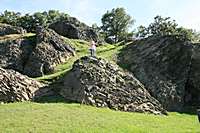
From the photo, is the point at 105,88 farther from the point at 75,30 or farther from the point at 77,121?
the point at 75,30

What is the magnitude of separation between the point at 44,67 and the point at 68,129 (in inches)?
840

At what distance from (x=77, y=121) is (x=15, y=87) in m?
10.3

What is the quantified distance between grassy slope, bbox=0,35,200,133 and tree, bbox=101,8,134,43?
81.5 metres

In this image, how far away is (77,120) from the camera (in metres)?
25.1

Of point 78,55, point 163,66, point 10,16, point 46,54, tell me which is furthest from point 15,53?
point 10,16

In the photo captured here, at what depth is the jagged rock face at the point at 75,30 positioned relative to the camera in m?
57.8

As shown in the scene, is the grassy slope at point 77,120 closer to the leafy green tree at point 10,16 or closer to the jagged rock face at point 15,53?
the jagged rock face at point 15,53

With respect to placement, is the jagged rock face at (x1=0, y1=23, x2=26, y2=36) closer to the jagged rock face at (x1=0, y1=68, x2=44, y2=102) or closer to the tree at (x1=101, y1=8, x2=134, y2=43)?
the jagged rock face at (x1=0, y1=68, x2=44, y2=102)

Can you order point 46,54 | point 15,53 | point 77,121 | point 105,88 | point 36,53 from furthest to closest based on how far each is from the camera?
point 15,53
point 46,54
point 36,53
point 105,88
point 77,121

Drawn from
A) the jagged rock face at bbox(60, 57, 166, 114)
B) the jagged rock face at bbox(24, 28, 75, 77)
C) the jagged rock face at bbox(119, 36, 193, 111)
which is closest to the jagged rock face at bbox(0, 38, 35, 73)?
the jagged rock face at bbox(24, 28, 75, 77)

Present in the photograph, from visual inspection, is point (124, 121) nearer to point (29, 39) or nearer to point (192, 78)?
point (192, 78)

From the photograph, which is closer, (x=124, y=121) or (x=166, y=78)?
(x=124, y=121)

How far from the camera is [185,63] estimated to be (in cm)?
4097

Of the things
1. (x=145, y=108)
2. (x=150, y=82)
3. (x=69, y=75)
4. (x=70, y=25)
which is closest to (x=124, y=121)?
(x=145, y=108)
